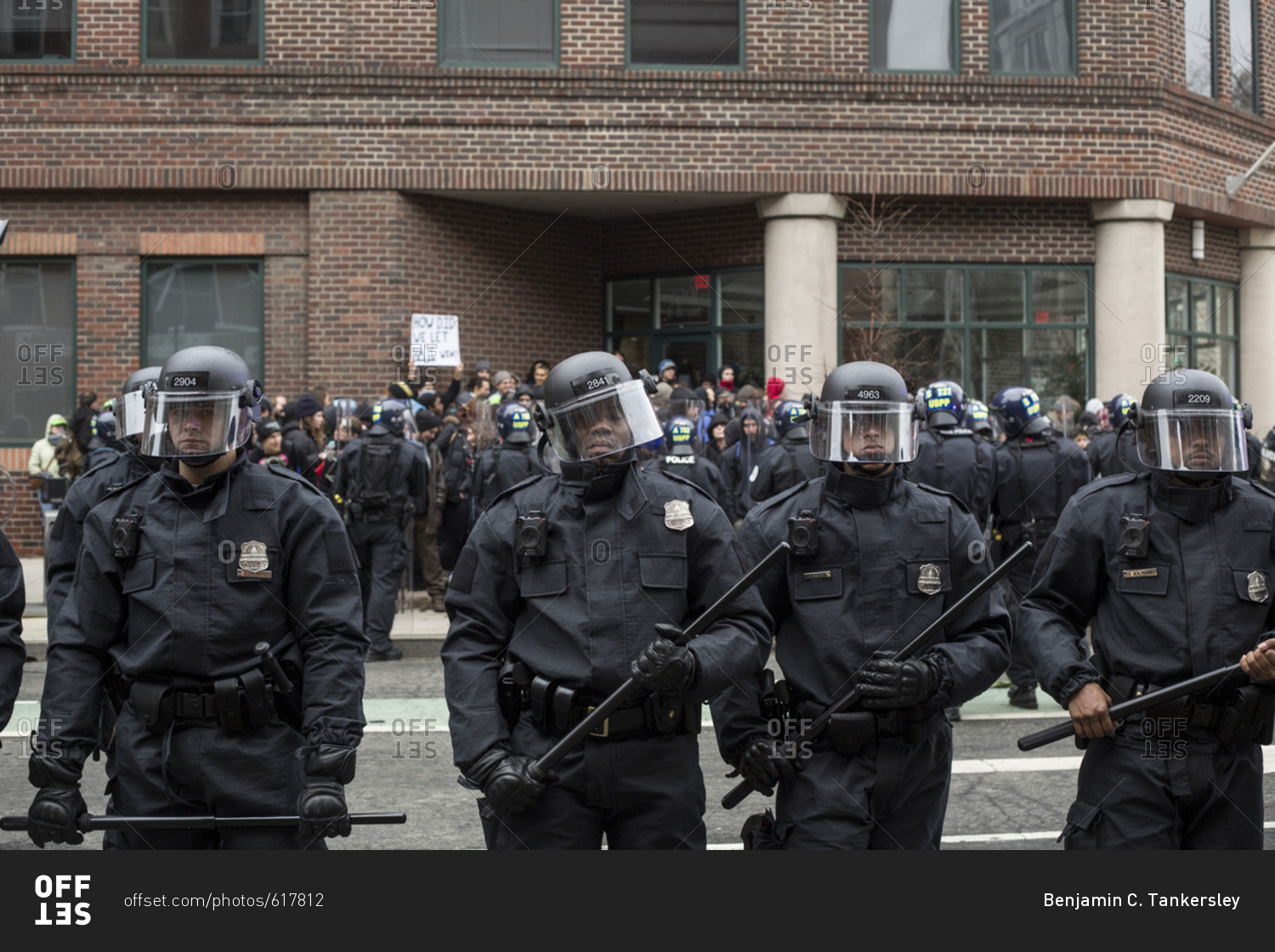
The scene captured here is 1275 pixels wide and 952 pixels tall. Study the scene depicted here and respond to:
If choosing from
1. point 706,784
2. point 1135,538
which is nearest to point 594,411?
point 1135,538

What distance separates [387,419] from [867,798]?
7.90 m

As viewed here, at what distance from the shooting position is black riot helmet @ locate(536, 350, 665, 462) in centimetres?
399

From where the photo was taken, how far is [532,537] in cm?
386

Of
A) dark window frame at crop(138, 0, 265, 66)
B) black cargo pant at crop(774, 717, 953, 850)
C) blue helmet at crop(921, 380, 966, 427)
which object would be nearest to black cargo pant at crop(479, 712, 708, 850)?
black cargo pant at crop(774, 717, 953, 850)

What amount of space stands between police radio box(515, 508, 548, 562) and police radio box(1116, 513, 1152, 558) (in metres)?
1.75

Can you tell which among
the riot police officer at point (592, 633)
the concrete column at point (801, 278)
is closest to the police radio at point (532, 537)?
the riot police officer at point (592, 633)

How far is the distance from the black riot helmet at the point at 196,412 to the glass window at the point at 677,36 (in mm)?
13956

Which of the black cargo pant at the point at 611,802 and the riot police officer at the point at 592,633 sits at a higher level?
the riot police officer at the point at 592,633

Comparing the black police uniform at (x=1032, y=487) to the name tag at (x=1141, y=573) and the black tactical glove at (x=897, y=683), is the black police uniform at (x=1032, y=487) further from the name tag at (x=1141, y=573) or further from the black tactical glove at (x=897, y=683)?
the black tactical glove at (x=897, y=683)

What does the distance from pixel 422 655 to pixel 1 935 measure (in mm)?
7562

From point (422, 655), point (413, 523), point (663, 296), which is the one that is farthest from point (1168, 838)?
point (663, 296)

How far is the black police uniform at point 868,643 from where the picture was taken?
408cm

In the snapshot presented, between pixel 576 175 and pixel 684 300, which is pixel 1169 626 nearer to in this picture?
pixel 576 175

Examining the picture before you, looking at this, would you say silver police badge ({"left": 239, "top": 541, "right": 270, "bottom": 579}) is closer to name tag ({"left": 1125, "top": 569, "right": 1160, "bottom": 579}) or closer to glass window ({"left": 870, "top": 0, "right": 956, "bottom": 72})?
name tag ({"left": 1125, "top": 569, "right": 1160, "bottom": 579})
